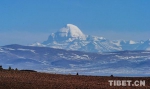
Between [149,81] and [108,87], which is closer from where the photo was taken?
[108,87]

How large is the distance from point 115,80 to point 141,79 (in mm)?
3248

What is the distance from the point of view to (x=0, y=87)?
41.6 meters

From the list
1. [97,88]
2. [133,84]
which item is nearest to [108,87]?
[97,88]

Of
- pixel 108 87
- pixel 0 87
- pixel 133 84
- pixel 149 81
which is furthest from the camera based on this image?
pixel 149 81

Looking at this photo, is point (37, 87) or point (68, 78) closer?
point (37, 87)

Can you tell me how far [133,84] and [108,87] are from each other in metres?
5.33

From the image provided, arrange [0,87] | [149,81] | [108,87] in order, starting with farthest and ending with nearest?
[149,81], [108,87], [0,87]

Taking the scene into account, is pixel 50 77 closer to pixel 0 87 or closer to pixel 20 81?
pixel 20 81

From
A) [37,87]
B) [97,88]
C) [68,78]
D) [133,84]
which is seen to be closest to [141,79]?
[133,84]

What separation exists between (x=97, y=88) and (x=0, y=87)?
8.59 meters

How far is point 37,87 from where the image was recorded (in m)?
42.3

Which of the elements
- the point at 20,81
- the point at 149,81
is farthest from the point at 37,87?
the point at 149,81

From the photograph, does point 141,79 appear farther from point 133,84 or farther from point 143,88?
point 143,88

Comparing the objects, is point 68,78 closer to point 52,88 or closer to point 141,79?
point 141,79
